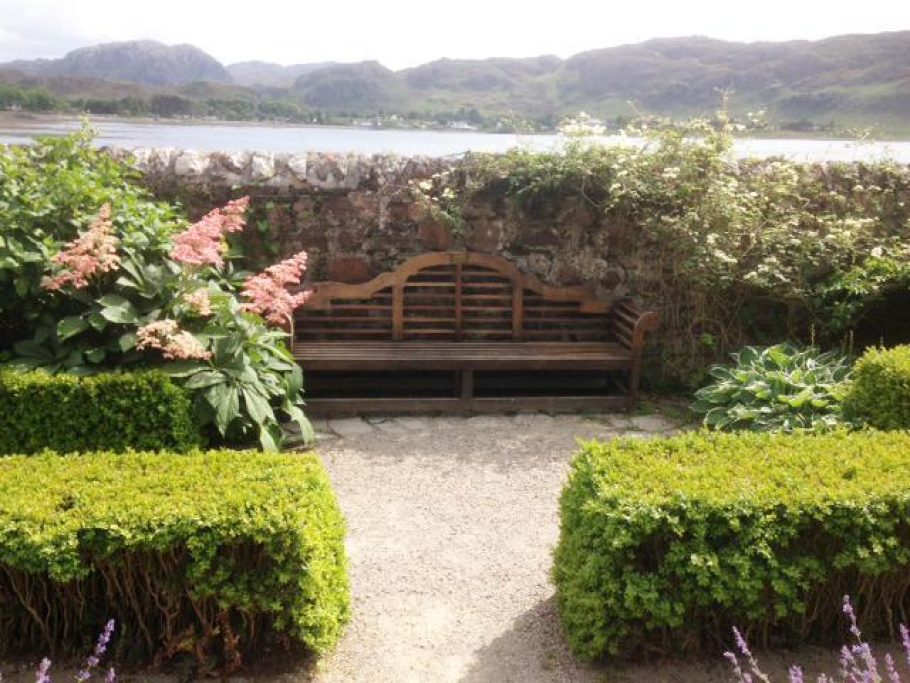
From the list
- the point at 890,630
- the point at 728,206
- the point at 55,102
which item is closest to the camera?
the point at 890,630

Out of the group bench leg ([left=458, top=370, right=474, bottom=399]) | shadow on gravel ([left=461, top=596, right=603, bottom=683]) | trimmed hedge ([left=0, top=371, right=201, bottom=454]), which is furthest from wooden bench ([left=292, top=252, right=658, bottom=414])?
shadow on gravel ([left=461, top=596, right=603, bottom=683])

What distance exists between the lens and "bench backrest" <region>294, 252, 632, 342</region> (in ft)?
19.2

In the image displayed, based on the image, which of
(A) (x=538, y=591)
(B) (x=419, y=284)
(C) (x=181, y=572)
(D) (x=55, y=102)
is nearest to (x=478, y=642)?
(A) (x=538, y=591)

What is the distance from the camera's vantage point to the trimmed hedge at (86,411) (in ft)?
12.7

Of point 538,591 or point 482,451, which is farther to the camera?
point 482,451

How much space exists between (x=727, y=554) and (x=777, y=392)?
274 centimetres

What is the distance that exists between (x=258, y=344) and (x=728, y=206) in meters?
3.67

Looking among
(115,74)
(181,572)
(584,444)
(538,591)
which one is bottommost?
(538,591)

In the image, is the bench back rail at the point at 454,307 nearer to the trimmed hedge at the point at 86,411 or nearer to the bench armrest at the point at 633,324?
the bench armrest at the point at 633,324

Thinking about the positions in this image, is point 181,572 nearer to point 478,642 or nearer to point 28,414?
point 478,642

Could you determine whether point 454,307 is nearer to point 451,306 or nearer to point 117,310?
point 451,306

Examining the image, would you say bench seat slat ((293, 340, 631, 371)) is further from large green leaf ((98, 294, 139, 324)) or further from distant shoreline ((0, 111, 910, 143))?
distant shoreline ((0, 111, 910, 143))

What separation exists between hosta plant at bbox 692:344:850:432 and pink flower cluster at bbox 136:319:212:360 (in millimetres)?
3130

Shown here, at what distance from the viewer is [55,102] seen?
6402 mm
